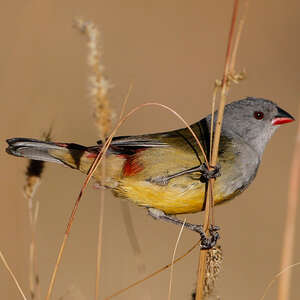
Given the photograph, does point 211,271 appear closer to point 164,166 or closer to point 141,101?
point 164,166

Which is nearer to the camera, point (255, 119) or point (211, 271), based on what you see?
point (211, 271)

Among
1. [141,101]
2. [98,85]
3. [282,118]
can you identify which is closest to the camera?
[98,85]

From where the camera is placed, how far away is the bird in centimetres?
349

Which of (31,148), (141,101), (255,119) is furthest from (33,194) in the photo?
(141,101)

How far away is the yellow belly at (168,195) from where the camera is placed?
3.50 m

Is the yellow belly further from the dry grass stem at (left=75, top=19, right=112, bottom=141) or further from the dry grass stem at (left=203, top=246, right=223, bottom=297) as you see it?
the dry grass stem at (left=75, top=19, right=112, bottom=141)

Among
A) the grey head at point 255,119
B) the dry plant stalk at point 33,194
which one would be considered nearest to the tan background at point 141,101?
the dry plant stalk at point 33,194

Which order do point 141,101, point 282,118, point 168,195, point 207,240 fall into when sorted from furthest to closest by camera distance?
point 141,101
point 282,118
point 168,195
point 207,240

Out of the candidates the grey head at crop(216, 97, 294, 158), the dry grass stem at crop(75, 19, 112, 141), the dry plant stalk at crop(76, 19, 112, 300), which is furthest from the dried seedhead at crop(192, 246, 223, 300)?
the grey head at crop(216, 97, 294, 158)

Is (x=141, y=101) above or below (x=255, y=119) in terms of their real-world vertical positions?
above

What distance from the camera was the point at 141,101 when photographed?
311 inches

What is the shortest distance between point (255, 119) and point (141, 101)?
12.2 ft

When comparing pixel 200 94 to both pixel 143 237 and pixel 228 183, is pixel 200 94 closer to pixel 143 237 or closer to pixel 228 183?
pixel 143 237

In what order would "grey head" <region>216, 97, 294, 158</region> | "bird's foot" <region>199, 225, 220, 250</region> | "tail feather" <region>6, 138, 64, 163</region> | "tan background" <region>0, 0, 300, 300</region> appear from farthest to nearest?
"tan background" <region>0, 0, 300, 300</region> → "grey head" <region>216, 97, 294, 158</region> → "tail feather" <region>6, 138, 64, 163</region> → "bird's foot" <region>199, 225, 220, 250</region>
